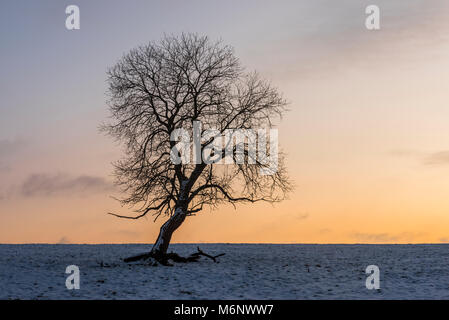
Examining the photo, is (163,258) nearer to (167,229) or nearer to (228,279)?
(167,229)

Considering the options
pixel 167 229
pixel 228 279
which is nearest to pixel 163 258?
pixel 167 229

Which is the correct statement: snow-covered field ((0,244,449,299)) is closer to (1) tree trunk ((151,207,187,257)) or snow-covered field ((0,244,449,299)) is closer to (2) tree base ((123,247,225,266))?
(2) tree base ((123,247,225,266))

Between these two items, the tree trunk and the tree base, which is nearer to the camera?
the tree base

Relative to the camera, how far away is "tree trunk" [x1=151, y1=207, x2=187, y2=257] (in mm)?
32469

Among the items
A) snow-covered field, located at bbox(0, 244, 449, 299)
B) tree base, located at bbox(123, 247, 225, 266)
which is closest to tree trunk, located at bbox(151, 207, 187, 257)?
tree base, located at bbox(123, 247, 225, 266)

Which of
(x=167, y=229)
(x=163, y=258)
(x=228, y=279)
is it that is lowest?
(x=228, y=279)

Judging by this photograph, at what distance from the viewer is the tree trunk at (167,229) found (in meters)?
32.5

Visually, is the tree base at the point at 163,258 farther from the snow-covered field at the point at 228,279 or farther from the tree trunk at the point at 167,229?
the snow-covered field at the point at 228,279

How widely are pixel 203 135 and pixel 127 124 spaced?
470 centimetres

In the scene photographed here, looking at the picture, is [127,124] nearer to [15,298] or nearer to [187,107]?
[187,107]

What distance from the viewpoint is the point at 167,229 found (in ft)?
107

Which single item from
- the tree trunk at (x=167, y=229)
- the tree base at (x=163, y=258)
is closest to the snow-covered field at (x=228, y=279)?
the tree base at (x=163, y=258)

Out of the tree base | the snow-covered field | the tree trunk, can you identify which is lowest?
the snow-covered field
